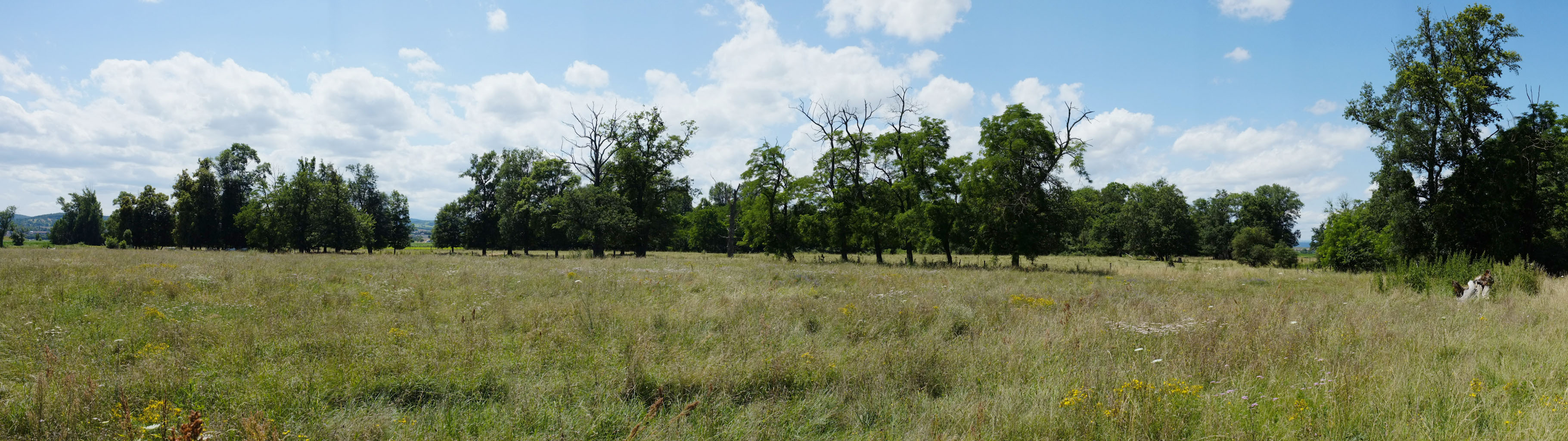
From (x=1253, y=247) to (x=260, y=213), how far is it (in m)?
82.7

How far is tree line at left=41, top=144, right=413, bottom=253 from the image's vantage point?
4356cm

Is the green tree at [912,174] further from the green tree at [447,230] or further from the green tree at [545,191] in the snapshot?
the green tree at [447,230]

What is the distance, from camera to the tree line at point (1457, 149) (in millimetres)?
22453

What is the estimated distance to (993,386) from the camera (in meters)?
5.51

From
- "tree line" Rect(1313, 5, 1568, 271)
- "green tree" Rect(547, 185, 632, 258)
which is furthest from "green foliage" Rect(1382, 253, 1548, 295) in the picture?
"green tree" Rect(547, 185, 632, 258)

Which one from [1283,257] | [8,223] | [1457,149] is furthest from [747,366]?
[8,223]

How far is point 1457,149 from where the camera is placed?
75.6 ft

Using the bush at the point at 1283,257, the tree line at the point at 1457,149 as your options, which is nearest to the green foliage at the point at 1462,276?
the tree line at the point at 1457,149

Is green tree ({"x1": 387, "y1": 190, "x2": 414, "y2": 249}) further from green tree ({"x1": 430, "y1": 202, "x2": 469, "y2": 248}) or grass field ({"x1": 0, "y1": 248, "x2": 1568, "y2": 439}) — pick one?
grass field ({"x1": 0, "y1": 248, "x2": 1568, "y2": 439})

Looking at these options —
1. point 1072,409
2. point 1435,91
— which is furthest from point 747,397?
point 1435,91

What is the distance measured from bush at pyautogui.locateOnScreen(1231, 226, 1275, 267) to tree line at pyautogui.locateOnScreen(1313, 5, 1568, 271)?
23.3 metres

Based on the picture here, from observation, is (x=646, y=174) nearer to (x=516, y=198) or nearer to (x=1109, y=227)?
(x=516, y=198)

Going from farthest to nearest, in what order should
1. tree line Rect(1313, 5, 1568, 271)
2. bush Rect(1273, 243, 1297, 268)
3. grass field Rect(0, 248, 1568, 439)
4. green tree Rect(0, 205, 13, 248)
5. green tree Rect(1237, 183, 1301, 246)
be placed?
green tree Rect(0, 205, 13, 248), green tree Rect(1237, 183, 1301, 246), bush Rect(1273, 243, 1297, 268), tree line Rect(1313, 5, 1568, 271), grass field Rect(0, 248, 1568, 439)

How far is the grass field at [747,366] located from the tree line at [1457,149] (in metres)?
15.9
